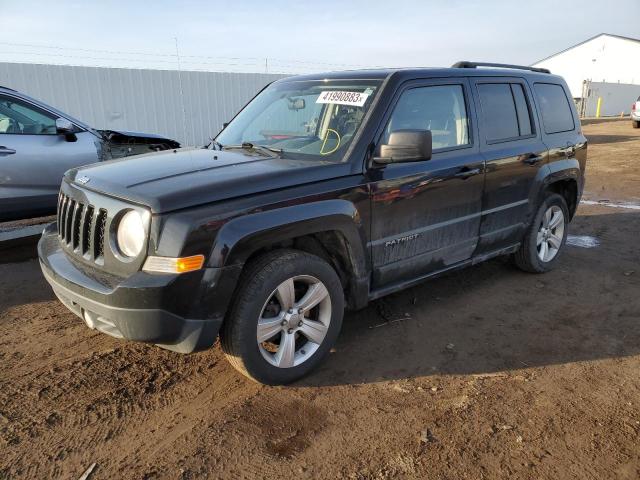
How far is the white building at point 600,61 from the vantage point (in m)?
54.6

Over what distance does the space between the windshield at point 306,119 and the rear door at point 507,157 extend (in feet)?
3.98

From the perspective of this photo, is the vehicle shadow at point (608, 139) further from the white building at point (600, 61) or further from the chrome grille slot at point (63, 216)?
the white building at point (600, 61)

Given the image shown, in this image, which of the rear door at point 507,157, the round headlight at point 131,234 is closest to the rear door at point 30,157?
the round headlight at point 131,234

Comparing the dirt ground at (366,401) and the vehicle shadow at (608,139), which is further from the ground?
the vehicle shadow at (608,139)

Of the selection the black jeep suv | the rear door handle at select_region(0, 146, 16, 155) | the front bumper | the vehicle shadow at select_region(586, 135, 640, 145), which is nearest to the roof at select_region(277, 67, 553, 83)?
the black jeep suv

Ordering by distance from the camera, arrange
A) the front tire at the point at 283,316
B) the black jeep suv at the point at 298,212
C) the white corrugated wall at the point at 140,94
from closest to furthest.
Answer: the black jeep suv at the point at 298,212 → the front tire at the point at 283,316 → the white corrugated wall at the point at 140,94

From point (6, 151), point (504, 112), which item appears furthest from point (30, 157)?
point (504, 112)

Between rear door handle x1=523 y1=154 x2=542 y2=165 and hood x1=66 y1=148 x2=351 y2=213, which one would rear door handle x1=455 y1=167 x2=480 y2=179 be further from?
hood x1=66 y1=148 x2=351 y2=213

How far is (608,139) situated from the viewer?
792 inches

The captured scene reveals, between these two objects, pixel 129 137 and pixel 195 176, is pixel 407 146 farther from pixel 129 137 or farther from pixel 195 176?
pixel 129 137

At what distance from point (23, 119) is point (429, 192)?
4.64m

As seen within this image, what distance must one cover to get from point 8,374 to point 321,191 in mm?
2337

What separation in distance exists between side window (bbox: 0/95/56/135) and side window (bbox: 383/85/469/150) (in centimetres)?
424

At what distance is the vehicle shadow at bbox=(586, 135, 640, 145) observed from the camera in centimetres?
1923
